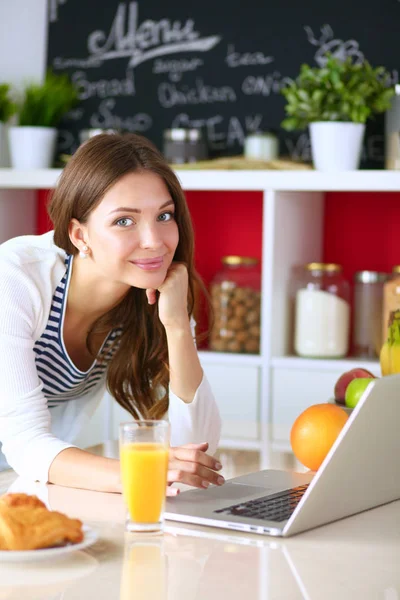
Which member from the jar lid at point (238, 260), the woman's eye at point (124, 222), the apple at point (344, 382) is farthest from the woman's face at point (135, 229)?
the jar lid at point (238, 260)

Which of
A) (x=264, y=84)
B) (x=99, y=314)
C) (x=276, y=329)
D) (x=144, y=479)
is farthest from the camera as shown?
(x=264, y=84)

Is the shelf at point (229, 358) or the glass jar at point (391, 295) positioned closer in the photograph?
the glass jar at point (391, 295)

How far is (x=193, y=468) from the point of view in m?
1.24

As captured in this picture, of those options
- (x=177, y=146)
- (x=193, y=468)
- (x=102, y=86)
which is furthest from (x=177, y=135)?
(x=193, y=468)

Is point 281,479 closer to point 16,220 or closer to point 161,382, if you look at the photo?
point 161,382

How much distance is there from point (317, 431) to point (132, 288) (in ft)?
1.89

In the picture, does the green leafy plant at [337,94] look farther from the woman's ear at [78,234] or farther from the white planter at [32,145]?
the woman's ear at [78,234]

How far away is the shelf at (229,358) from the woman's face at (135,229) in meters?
1.29

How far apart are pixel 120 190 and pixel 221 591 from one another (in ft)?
2.73

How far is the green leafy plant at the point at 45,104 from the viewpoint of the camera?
318 cm

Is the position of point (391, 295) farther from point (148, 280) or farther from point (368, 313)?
point (148, 280)

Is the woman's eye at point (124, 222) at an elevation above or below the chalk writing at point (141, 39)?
below

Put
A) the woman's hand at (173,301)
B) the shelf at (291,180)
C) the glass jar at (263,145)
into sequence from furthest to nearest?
the glass jar at (263,145)
the shelf at (291,180)
the woman's hand at (173,301)

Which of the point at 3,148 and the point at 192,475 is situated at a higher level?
the point at 3,148
